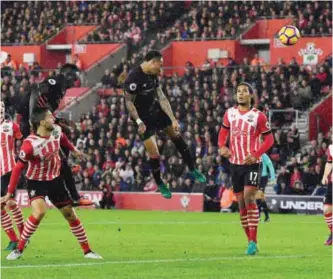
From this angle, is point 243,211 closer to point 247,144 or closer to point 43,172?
point 247,144

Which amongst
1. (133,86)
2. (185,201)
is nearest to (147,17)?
(185,201)

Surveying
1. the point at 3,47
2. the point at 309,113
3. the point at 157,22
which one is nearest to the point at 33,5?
the point at 3,47

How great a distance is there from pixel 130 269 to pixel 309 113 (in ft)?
86.0

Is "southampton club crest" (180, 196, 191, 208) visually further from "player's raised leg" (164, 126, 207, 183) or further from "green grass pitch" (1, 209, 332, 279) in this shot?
"player's raised leg" (164, 126, 207, 183)

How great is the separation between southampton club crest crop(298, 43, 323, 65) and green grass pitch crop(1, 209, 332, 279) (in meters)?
15.1

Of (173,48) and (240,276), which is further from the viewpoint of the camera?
(173,48)

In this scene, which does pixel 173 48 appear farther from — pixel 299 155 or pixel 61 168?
pixel 61 168

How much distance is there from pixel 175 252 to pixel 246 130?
8.15 ft

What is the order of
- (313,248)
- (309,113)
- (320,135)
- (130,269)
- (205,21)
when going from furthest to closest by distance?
(205,21), (309,113), (320,135), (313,248), (130,269)

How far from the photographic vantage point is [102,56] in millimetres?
50938

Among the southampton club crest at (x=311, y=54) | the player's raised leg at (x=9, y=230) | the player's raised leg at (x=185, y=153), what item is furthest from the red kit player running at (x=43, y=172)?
the southampton club crest at (x=311, y=54)

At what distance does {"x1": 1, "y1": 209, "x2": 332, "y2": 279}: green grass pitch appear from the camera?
47.3 ft

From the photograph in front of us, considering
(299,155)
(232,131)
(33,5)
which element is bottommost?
(299,155)

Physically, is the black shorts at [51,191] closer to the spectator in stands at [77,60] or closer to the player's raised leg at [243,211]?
the player's raised leg at [243,211]
